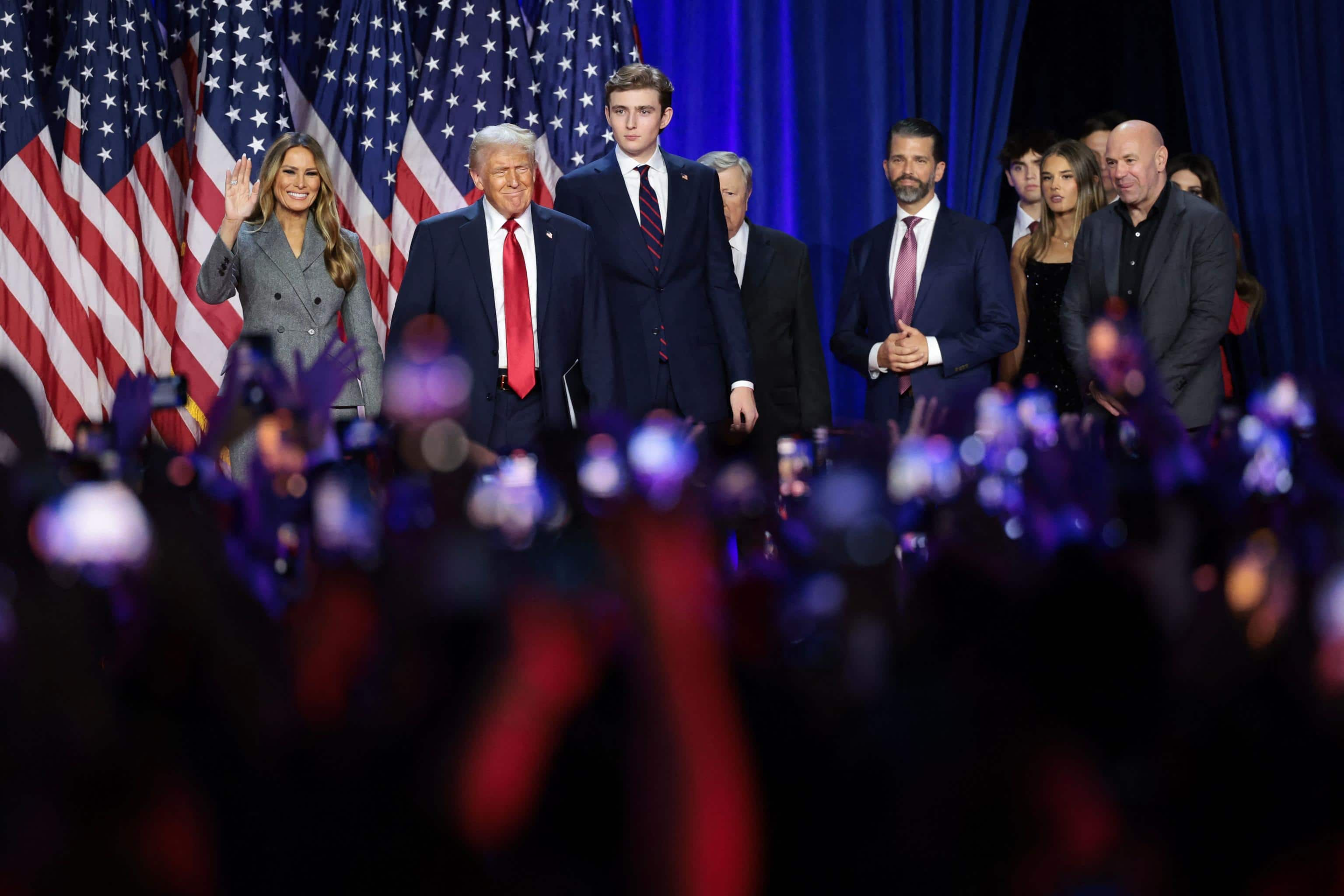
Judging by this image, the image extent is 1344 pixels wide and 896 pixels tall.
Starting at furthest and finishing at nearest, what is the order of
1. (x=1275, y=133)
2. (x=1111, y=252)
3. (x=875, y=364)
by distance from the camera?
(x=1275, y=133) < (x=875, y=364) < (x=1111, y=252)

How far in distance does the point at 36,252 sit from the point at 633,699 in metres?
4.55

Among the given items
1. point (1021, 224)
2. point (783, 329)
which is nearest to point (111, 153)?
point (783, 329)

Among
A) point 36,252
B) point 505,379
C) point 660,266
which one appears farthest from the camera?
point 36,252

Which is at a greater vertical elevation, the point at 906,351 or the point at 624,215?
the point at 624,215

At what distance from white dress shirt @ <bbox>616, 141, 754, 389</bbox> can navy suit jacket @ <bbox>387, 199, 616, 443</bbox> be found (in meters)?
0.33

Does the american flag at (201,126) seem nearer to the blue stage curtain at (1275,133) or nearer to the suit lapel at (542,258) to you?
the suit lapel at (542,258)

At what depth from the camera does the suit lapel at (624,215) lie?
3.13 m

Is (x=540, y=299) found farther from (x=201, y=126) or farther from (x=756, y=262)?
(x=201, y=126)

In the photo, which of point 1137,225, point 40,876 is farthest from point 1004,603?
point 1137,225

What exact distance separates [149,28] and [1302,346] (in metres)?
4.45

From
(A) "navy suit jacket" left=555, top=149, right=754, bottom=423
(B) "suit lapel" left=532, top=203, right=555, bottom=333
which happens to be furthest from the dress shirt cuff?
(B) "suit lapel" left=532, top=203, right=555, bottom=333

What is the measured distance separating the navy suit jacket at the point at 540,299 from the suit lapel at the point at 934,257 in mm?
1043

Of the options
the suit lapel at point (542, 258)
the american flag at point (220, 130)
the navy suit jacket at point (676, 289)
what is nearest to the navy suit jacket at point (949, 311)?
the navy suit jacket at point (676, 289)

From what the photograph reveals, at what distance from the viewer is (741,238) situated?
3771 millimetres
